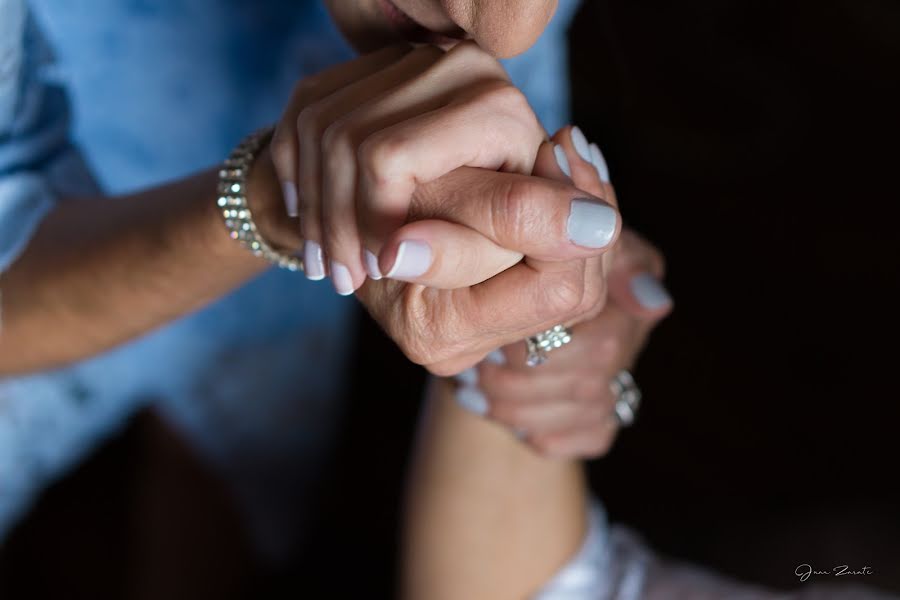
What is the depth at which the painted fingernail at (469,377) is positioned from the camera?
0.73m

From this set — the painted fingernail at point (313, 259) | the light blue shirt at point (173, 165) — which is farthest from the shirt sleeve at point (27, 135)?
the painted fingernail at point (313, 259)

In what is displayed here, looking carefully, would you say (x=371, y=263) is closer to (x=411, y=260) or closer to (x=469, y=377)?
(x=411, y=260)

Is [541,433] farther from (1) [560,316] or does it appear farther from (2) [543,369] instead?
(1) [560,316]

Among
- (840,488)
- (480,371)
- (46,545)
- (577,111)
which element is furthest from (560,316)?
(46,545)

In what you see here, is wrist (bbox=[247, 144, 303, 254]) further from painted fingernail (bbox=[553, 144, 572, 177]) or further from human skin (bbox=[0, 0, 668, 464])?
painted fingernail (bbox=[553, 144, 572, 177])

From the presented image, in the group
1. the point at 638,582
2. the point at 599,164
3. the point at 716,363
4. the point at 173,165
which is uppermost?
the point at 599,164

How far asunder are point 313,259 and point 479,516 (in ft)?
1.14

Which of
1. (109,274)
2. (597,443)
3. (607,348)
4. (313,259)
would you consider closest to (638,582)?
(597,443)

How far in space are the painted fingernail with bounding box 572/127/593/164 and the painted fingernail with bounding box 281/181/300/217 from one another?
0.20m

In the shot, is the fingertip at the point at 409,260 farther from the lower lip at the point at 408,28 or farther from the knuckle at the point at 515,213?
the lower lip at the point at 408,28

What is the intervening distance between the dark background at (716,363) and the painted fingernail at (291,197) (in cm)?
65

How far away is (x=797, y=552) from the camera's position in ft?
3.60

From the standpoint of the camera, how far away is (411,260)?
0.44m

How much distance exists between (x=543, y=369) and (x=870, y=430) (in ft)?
2.44
